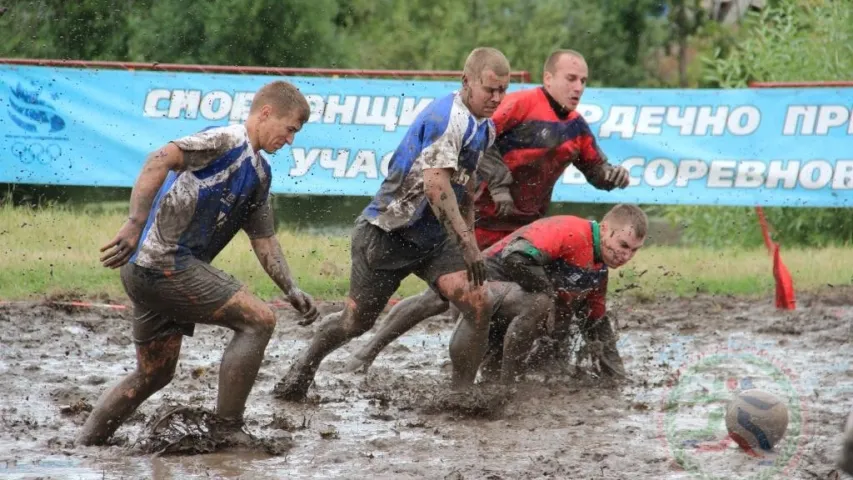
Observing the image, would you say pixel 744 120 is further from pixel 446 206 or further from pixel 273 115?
pixel 273 115

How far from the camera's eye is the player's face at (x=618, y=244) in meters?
7.63

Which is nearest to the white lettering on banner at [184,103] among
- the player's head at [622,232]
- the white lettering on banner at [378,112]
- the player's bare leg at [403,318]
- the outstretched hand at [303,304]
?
the white lettering on banner at [378,112]

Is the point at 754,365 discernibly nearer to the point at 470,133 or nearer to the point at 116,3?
the point at 470,133

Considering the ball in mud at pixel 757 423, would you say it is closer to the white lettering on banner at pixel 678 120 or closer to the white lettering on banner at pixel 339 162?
the white lettering on banner at pixel 678 120

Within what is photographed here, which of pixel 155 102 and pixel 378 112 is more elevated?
pixel 378 112

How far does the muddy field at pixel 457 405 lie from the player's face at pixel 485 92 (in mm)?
1490

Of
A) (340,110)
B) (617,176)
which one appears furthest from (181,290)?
(340,110)

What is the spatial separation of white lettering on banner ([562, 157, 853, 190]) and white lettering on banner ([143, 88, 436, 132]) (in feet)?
6.57

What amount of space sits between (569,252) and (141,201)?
284cm

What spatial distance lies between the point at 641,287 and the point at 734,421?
5.57 metres

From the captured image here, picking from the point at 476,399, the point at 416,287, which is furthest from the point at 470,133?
the point at 416,287

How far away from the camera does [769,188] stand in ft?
39.0

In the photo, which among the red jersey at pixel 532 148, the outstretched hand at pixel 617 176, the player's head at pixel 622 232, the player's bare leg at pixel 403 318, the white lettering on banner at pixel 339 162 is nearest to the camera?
the player's head at pixel 622 232

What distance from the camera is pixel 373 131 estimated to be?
12094 millimetres
